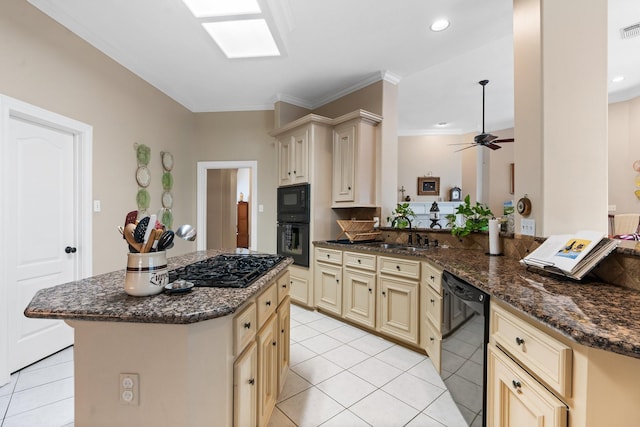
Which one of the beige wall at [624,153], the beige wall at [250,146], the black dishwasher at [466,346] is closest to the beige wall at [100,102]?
the beige wall at [250,146]

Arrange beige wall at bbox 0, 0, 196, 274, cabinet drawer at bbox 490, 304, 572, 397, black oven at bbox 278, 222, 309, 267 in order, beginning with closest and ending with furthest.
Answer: cabinet drawer at bbox 490, 304, 572, 397, beige wall at bbox 0, 0, 196, 274, black oven at bbox 278, 222, 309, 267

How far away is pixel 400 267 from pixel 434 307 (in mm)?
488

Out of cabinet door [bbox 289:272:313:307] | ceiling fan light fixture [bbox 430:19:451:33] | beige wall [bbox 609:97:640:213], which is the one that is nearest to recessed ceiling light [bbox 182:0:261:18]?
ceiling fan light fixture [bbox 430:19:451:33]

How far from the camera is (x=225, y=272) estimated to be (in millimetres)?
1522

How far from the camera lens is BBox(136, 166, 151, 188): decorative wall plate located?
11.1 feet

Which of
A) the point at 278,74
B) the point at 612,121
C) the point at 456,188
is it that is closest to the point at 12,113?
the point at 278,74

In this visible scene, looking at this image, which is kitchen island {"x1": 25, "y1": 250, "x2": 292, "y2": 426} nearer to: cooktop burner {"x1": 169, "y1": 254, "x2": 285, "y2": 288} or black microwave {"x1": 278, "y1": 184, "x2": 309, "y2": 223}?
cooktop burner {"x1": 169, "y1": 254, "x2": 285, "y2": 288}

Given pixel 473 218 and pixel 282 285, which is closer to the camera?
pixel 282 285

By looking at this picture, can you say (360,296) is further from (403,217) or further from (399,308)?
(403,217)

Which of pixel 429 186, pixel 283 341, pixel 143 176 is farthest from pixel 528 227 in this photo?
pixel 429 186

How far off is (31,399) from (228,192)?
4644 millimetres

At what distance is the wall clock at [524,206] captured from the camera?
1.95 metres

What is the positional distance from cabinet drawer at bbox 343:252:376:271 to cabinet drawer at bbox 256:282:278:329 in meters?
1.32

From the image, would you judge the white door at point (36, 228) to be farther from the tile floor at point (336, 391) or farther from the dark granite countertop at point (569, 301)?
the dark granite countertop at point (569, 301)
